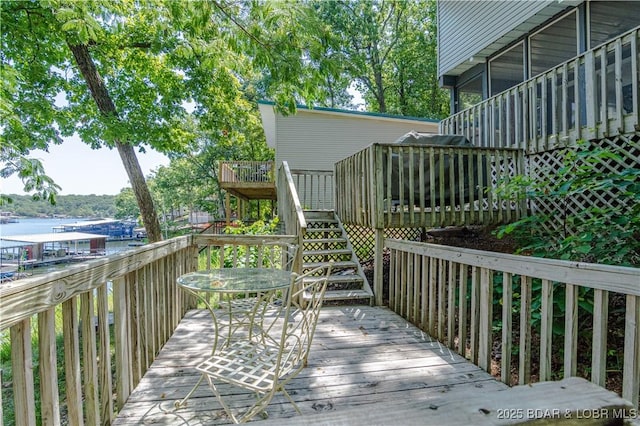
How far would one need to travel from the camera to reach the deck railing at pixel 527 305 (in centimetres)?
169

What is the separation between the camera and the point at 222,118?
389 inches

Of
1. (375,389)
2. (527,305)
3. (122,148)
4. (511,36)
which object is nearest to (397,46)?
(511,36)

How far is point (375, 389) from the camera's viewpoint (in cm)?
240

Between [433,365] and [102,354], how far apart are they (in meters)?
2.34

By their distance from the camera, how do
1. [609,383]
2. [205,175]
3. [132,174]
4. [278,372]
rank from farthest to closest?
[205,175], [132,174], [609,383], [278,372]

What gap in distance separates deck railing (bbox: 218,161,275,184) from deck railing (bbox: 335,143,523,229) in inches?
381

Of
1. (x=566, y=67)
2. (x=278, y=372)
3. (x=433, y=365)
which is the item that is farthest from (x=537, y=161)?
(x=278, y=372)

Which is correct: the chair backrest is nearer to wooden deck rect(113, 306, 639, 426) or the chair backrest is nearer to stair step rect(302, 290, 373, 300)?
wooden deck rect(113, 306, 639, 426)

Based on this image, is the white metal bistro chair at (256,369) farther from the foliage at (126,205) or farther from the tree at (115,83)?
the foliage at (126,205)

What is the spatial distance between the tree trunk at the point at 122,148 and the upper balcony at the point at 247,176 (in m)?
5.71

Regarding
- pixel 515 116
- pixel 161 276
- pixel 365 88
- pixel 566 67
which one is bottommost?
pixel 161 276

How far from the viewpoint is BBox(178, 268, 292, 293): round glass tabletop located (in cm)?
229

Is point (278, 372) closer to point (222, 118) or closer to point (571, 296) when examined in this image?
point (571, 296)

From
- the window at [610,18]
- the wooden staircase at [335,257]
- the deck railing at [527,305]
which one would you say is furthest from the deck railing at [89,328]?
the window at [610,18]
